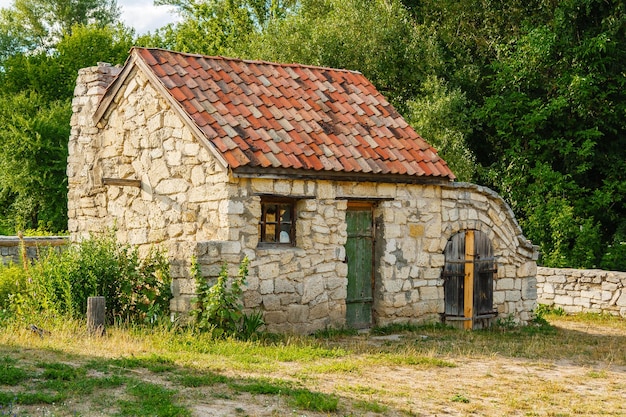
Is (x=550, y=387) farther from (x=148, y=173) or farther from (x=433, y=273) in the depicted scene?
(x=148, y=173)

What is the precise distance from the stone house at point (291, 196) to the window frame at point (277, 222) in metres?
0.02

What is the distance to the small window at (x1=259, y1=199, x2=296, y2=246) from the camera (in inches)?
483

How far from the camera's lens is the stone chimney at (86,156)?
46.2 ft

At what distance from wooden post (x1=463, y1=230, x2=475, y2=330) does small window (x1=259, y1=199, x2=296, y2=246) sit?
3.26 metres

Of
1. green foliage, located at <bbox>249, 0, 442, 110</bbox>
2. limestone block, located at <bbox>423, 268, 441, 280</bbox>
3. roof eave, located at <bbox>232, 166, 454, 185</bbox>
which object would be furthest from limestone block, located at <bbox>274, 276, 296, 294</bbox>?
green foliage, located at <bbox>249, 0, 442, 110</bbox>

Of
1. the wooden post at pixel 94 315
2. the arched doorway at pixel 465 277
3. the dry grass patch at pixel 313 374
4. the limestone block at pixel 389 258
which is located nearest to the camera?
the dry grass patch at pixel 313 374

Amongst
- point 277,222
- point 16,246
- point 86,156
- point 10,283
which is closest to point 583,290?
point 277,222

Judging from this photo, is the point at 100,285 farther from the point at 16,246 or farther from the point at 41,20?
the point at 41,20

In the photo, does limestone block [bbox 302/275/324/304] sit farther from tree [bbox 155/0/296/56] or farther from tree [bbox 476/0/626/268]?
tree [bbox 155/0/296/56]

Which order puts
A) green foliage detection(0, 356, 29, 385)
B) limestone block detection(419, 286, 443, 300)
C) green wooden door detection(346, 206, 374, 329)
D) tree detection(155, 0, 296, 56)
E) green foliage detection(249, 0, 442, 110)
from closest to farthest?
green foliage detection(0, 356, 29, 385), green wooden door detection(346, 206, 374, 329), limestone block detection(419, 286, 443, 300), green foliage detection(249, 0, 442, 110), tree detection(155, 0, 296, 56)

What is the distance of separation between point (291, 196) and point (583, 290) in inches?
314

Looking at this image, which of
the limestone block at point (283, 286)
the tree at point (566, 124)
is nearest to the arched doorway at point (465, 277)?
the limestone block at point (283, 286)

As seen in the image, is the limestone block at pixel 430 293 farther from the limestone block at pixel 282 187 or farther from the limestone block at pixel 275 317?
the limestone block at pixel 282 187

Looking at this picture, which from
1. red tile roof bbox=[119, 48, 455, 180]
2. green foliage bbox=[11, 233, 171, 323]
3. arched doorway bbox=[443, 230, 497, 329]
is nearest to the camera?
green foliage bbox=[11, 233, 171, 323]
